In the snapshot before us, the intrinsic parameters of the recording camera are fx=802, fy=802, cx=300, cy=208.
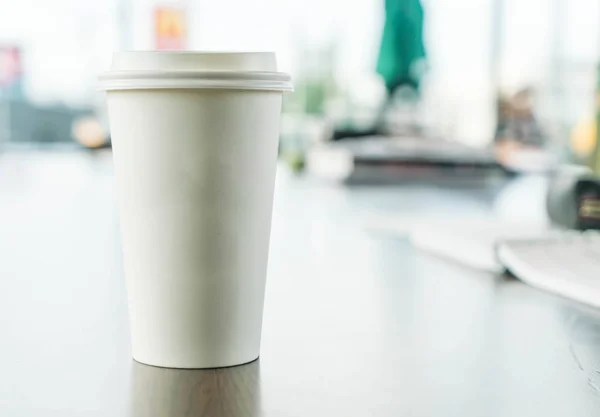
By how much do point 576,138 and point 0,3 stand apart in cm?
430

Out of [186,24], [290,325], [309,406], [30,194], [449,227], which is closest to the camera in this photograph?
[309,406]

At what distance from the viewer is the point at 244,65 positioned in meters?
0.41

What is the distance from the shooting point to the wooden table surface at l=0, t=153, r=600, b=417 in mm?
376

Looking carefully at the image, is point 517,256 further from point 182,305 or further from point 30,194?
point 30,194

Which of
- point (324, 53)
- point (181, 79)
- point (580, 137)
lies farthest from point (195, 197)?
point (324, 53)

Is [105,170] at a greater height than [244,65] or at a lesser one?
lesser

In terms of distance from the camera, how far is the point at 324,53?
609 cm

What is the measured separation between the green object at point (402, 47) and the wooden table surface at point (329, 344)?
371 centimetres

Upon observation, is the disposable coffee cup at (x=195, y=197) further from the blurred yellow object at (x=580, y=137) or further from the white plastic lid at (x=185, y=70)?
the blurred yellow object at (x=580, y=137)

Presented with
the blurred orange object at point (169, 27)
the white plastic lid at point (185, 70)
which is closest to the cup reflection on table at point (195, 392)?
the white plastic lid at point (185, 70)

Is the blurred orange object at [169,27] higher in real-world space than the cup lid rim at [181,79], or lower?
lower

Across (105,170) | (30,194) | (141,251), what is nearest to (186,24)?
(105,170)

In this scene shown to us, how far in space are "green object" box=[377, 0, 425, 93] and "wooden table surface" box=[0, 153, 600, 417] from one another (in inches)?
146

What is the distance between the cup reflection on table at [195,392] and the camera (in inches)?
14.2
